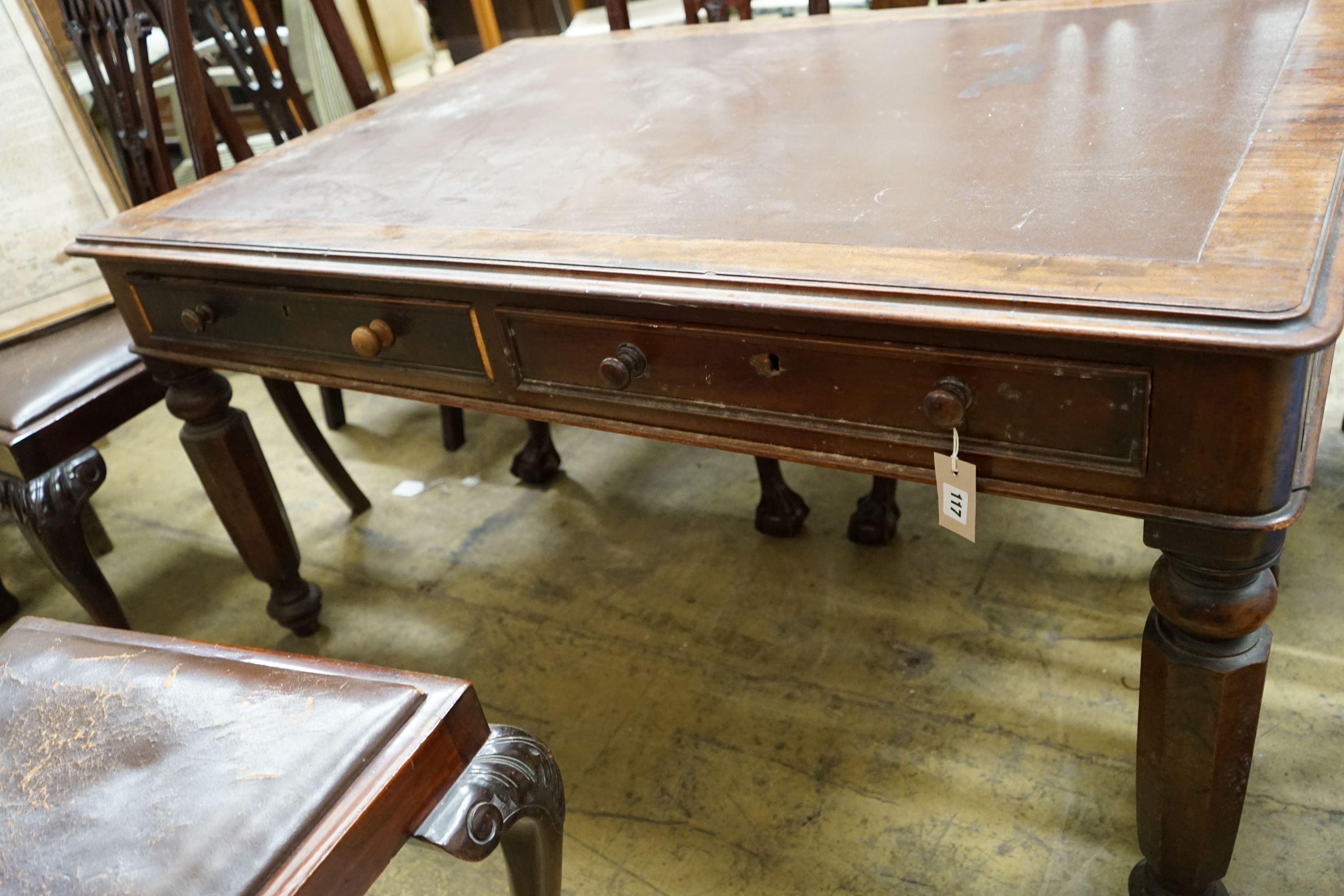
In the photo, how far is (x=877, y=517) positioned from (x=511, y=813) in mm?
967

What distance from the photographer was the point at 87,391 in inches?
62.9

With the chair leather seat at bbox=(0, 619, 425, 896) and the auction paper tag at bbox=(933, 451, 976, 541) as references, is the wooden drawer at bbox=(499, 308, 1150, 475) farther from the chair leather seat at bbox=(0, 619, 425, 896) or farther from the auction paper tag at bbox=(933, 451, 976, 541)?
the chair leather seat at bbox=(0, 619, 425, 896)

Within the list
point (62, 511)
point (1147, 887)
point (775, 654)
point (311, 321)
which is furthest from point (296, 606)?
point (1147, 887)

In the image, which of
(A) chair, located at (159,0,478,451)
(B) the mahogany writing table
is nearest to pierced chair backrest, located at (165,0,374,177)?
(A) chair, located at (159,0,478,451)

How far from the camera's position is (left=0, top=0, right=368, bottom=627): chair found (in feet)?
5.03

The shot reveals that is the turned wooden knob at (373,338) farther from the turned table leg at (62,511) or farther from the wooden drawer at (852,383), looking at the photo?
Result: the turned table leg at (62,511)

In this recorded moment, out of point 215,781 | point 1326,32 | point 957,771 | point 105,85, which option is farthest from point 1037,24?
point 105,85

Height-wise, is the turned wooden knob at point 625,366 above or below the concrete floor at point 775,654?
above

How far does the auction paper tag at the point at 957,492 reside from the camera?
0.87 m

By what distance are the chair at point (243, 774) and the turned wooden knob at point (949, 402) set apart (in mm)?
471

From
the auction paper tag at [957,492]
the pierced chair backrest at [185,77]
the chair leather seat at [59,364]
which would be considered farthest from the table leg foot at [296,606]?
the auction paper tag at [957,492]

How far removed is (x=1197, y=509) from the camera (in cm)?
78

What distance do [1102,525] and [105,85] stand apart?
1929 millimetres

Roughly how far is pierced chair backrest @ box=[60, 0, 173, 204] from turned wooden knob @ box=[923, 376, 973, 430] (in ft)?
4.95
